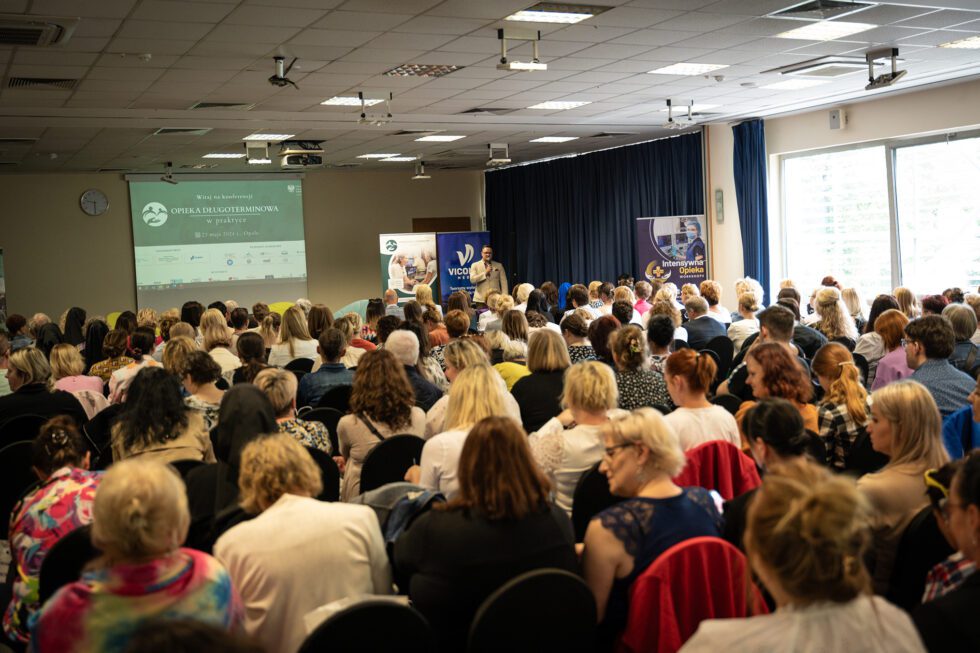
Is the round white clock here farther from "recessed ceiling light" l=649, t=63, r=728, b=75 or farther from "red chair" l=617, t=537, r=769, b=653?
"red chair" l=617, t=537, r=769, b=653

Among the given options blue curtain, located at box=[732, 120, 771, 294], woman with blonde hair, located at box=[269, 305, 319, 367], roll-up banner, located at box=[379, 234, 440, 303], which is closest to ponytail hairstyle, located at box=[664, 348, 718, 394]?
woman with blonde hair, located at box=[269, 305, 319, 367]

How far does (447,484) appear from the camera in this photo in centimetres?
363

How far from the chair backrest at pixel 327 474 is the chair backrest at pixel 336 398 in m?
1.44

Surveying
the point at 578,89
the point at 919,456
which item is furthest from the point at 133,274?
the point at 919,456

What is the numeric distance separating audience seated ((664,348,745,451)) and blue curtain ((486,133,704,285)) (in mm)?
10803

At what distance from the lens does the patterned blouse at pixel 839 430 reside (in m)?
3.97

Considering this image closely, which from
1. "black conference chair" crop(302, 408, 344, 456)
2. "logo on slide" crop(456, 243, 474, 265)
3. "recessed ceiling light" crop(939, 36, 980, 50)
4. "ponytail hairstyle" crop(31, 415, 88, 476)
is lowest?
"black conference chair" crop(302, 408, 344, 456)

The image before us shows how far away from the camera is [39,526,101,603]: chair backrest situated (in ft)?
9.05

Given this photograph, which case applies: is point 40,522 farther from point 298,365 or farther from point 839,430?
point 298,365

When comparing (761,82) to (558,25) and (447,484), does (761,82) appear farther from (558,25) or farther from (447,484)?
(447,484)

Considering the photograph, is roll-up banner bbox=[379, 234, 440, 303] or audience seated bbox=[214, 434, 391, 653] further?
roll-up banner bbox=[379, 234, 440, 303]

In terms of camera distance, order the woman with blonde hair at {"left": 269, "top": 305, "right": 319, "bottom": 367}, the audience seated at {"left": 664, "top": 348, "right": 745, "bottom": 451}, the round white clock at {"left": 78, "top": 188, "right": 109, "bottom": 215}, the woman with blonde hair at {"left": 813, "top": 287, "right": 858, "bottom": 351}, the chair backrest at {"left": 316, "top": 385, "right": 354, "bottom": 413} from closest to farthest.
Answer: the audience seated at {"left": 664, "top": 348, "right": 745, "bottom": 451}
the chair backrest at {"left": 316, "top": 385, "right": 354, "bottom": 413}
the woman with blonde hair at {"left": 813, "top": 287, "right": 858, "bottom": 351}
the woman with blonde hair at {"left": 269, "top": 305, "right": 319, "bottom": 367}
the round white clock at {"left": 78, "top": 188, "right": 109, "bottom": 215}

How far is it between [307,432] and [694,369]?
1883 mm

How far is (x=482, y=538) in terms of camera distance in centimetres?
248
